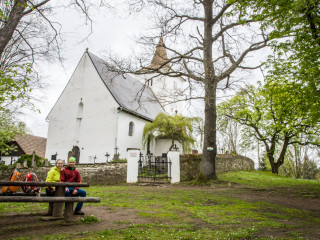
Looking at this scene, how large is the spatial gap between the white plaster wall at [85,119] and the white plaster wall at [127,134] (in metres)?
0.82

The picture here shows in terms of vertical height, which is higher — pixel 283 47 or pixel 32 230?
pixel 283 47

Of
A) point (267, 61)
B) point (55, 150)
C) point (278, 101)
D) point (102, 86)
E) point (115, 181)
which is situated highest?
point (102, 86)

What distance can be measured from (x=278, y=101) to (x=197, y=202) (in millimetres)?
7745

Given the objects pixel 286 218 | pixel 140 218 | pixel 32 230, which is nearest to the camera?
pixel 32 230

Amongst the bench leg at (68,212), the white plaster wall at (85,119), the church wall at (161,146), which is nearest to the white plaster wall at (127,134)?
the white plaster wall at (85,119)

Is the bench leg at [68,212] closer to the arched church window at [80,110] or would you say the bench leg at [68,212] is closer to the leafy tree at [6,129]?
the leafy tree at [6,129]

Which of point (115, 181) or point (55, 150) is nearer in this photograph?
point (115, 181)

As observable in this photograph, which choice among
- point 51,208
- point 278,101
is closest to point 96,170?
point 51,208

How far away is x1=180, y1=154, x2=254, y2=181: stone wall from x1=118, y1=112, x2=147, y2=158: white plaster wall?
8.52 m

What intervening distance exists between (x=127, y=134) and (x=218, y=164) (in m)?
9.16

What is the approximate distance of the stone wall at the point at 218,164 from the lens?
1508 cm

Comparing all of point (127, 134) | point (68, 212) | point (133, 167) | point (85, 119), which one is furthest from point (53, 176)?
point (85, 119)

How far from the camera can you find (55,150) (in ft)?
78.4

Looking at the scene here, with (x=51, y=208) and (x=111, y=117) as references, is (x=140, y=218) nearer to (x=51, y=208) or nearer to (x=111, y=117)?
(x=51, y=208)
